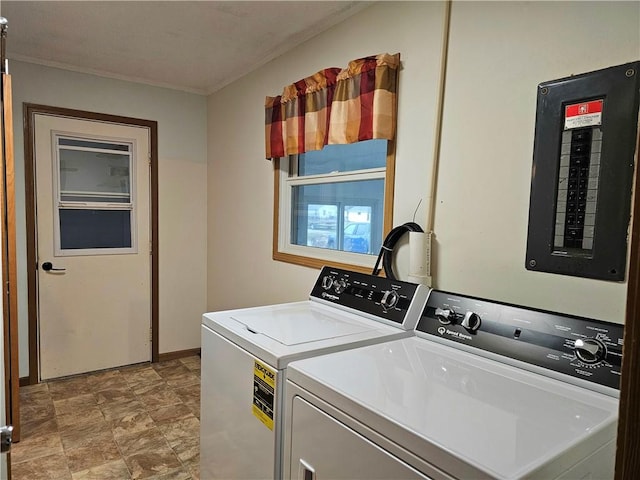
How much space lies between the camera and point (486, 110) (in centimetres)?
162

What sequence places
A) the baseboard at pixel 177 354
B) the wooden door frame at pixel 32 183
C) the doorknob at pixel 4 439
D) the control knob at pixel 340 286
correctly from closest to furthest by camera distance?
the doorknob at pixel 4 439
the control knob at pixel 340 286
the wooden door frame at pixel 32 183
the baseboard at pixel 177 354

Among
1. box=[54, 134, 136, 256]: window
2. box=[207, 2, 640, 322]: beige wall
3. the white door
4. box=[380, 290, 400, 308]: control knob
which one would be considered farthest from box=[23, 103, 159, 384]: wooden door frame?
box=[380, 290, 400, 308]: control knob

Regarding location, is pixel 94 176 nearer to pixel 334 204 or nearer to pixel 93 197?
pixel 93 197

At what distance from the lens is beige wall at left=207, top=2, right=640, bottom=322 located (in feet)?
4.42

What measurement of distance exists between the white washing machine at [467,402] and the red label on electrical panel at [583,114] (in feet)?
2.03

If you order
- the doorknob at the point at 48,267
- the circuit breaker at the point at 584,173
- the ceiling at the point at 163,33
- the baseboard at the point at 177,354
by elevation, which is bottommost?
the baseboard at the point at 177,354

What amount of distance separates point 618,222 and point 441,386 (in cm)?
74

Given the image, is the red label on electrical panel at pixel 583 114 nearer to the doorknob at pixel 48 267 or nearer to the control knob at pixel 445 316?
the control knob at pixel 445 316

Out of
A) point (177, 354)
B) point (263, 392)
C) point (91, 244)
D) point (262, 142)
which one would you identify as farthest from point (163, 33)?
point (177, 354)

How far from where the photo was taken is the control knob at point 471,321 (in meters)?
1.41

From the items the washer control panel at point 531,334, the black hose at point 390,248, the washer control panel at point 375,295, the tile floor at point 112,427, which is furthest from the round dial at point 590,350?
the tile floor at point 112,427

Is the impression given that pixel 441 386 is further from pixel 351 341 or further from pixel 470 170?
pixel 470 170

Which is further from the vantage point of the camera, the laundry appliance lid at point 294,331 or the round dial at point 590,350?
the laundry appliance lid at point 294,331

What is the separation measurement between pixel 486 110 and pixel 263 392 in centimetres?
132
